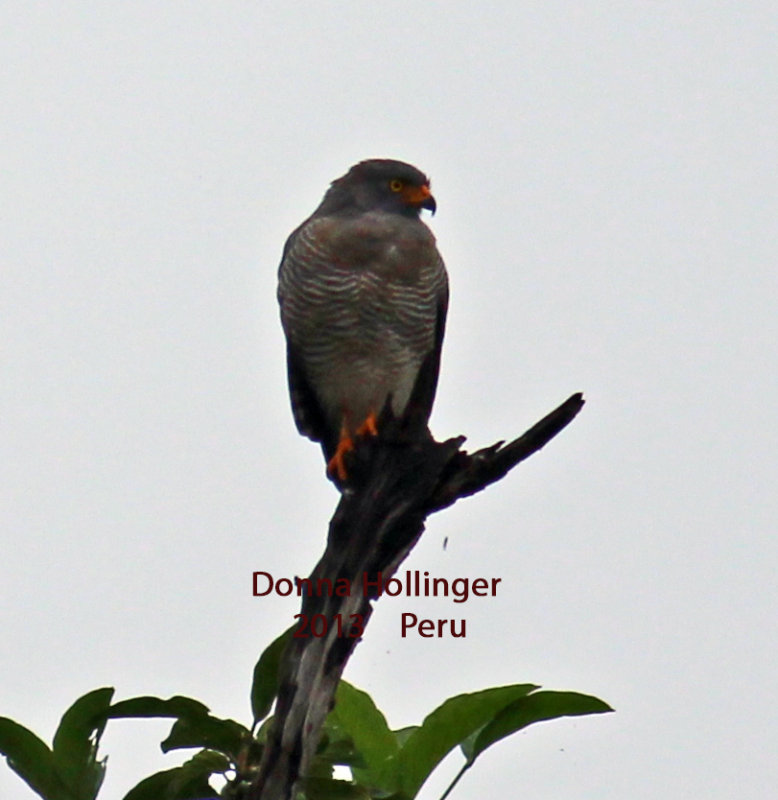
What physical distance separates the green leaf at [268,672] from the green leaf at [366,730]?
227 mm

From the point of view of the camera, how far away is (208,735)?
3.54 m

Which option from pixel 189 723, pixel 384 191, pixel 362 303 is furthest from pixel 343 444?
pixel 189 723

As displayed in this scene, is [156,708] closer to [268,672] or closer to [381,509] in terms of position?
[268,672]

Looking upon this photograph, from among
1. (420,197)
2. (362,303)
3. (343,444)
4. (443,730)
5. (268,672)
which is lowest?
(443,730)

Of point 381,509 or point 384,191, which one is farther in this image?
point 384,191

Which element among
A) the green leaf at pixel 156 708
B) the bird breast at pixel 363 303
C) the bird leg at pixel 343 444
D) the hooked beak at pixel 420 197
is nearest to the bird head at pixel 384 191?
the hooked beak at pixel 420 197

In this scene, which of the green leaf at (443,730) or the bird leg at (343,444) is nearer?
the green leaf at (443,730)

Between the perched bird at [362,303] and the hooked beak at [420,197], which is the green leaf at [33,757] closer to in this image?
the perched bird at [362,303]

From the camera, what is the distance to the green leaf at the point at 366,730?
372cm

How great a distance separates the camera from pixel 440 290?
6.89 metres

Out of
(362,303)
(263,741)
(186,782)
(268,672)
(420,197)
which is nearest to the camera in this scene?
(186,782)

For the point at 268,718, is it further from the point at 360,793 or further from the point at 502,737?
the point at 502,737

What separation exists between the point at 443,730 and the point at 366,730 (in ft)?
0.92

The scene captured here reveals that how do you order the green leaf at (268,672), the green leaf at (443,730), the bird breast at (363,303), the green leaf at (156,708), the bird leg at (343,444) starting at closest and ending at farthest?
the green leaf at (156,708)
the green leaf at (443,730)
the green leaf at (268,672)
the bird leg at (343,444)
the bird breast at (363,303)
